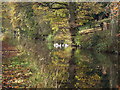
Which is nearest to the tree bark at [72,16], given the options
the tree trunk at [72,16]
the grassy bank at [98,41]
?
the tree trunk at [72,16]

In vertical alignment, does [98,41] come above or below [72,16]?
below

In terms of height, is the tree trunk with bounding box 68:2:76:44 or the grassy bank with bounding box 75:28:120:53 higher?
the tree trunk with bounding box 68:2:76:44

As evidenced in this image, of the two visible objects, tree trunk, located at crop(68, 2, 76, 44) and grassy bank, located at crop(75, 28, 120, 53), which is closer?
grassy bank, located at crop(75, 28, 120, 53)

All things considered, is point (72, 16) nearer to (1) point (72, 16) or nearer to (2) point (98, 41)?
(1) point (72, 16)

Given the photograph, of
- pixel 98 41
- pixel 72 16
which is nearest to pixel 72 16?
pixel 72 16

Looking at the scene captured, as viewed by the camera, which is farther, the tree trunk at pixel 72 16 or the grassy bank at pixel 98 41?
the tree trunk at pixel 72 16

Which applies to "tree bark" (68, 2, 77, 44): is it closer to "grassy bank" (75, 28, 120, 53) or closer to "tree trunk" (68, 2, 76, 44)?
"tree trunk" (68, 2, 76, 44)

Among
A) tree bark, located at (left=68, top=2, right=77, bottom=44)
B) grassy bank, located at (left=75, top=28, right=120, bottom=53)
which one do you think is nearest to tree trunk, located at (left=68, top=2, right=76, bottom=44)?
tree bark, located at (left=68, top=2, right=77, bottom=44)

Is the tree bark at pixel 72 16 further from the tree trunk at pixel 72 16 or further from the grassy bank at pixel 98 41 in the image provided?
the grassy bank at pixel 98 41

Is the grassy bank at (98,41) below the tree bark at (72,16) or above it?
below

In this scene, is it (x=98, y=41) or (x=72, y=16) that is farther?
(x=72, y=16)

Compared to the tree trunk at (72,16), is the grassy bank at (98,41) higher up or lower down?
lower down

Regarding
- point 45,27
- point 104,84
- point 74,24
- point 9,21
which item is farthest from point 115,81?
point 9,21
